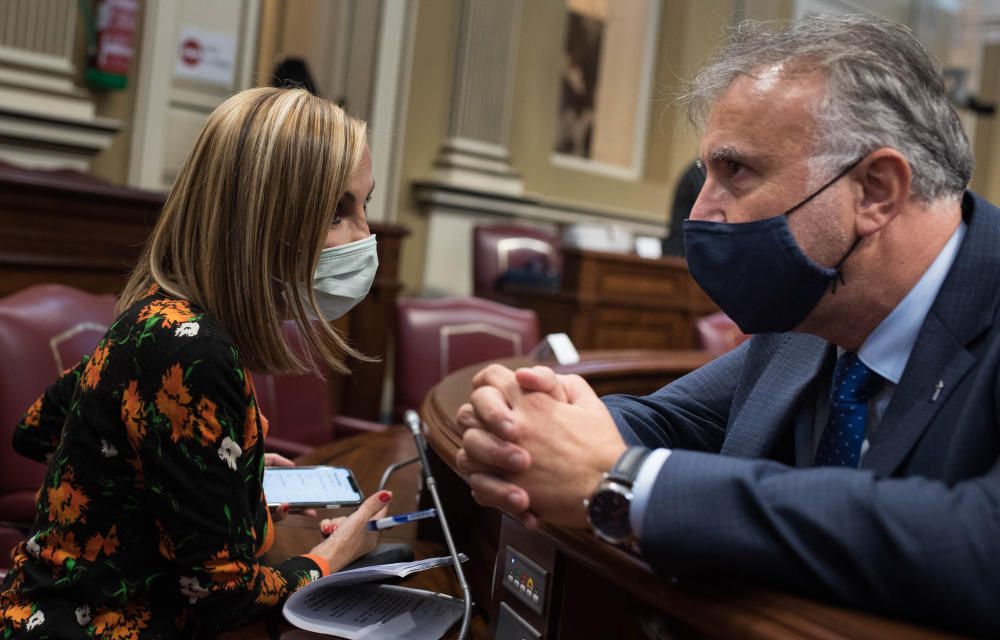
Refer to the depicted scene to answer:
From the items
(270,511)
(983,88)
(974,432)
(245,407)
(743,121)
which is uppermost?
(983,88)

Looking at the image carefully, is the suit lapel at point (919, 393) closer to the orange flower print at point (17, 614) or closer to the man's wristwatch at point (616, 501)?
the man's wristwatch at point (616, 501)

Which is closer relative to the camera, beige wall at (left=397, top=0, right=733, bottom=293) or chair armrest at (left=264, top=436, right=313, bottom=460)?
chair armrest at (left=264, top=436, right=313, bottom=460)

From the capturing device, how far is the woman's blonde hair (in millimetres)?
1393

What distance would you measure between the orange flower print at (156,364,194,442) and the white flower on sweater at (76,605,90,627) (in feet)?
0.88

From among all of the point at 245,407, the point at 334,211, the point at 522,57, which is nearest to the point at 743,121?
the point at 334,211

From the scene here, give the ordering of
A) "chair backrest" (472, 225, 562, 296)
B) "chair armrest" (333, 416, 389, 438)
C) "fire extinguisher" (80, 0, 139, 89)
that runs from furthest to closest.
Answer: "chair backrest" (472, 225, 562, 296) → "fire extinguisher" (80, 0, 139, 89) → "chair armrest" (333, 416, 389, 438)

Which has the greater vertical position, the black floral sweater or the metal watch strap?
the metal watch strap

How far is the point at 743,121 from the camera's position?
114cm

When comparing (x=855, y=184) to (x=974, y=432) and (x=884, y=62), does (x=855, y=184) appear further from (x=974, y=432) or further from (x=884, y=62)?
(x=974, y=432)

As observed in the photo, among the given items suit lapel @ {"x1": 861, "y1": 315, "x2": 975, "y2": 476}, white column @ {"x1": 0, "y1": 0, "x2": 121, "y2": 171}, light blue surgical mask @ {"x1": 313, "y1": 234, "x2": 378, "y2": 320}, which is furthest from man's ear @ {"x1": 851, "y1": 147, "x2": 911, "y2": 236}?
white column @ {"x1": 0, "y1": 0, "x2": 121, "y2": 171}

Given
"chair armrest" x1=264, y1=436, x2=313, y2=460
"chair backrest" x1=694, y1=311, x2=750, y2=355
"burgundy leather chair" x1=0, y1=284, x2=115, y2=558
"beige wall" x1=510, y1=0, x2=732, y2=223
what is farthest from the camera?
"beige wall" x1=510, y1=0, x2=732, y2=223

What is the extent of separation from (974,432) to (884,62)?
411 mm

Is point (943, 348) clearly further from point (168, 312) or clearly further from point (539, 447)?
point (168, 312)

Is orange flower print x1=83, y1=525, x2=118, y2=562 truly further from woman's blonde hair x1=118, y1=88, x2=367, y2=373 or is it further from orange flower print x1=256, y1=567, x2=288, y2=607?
woman's blonde hair x1=118, y1=88, x2=367, y2=373
